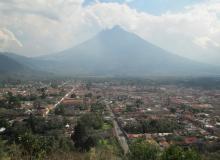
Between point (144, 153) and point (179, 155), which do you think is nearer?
point (179, 155)

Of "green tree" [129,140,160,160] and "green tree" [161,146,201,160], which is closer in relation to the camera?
"green tree" [161,146,201,160]

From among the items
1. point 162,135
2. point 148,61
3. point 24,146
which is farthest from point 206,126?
point 148,61

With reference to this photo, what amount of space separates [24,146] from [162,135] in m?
13.4

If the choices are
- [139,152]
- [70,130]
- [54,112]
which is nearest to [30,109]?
[54,112]

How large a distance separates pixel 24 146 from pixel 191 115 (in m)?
25.0

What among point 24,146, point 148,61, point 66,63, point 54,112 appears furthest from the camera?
point 66,63

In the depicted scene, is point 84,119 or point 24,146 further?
point 84,119

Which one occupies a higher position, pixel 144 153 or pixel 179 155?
pixel 179 155

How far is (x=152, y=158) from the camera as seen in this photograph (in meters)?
17.2

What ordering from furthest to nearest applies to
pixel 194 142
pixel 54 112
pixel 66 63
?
pixel 66 63 < pixel 54 112 < pixel 194 142

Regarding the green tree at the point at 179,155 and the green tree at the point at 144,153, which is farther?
the green tree at the point at 144,153

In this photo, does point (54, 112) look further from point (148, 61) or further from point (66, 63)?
point (66, 63)

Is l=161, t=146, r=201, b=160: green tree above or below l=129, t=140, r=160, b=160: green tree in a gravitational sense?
above

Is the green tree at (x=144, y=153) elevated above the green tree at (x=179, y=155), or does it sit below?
below
